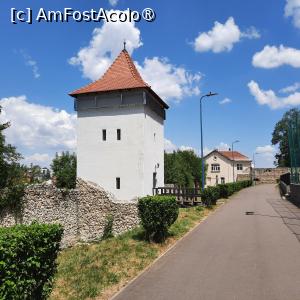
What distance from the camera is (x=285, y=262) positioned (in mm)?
11039

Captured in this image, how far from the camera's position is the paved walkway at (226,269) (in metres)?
8.29

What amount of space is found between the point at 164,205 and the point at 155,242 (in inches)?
56.4

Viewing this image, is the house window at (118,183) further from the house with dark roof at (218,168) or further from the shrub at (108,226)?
the house with dark roof at (218,168)

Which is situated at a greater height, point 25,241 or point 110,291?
point 25,241

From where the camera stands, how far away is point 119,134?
30.9m

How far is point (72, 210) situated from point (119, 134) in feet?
24.6

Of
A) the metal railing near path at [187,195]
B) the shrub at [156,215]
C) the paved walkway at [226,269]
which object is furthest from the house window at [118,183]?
the shrub at [156,215]

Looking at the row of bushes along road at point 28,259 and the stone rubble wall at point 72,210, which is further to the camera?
the stone rubble wall at point 72,210

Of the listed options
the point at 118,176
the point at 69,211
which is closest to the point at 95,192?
the point at 69,211

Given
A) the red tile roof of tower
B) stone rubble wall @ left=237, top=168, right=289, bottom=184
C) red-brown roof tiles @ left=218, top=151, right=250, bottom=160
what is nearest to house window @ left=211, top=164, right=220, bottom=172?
red-brown roof tiles @ left=218, top=151, right=250, bottom=160

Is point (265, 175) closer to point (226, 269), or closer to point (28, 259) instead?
point (226, 269)

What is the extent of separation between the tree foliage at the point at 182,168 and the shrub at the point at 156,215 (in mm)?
41158

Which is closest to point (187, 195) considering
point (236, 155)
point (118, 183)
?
point (118, 183)

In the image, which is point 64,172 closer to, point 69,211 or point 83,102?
point 83,102
